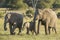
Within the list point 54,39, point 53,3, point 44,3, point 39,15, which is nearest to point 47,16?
point 39,15

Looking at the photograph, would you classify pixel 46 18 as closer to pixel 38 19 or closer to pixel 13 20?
pixel 38 19

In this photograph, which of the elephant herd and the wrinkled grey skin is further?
the wrinkled grey skin

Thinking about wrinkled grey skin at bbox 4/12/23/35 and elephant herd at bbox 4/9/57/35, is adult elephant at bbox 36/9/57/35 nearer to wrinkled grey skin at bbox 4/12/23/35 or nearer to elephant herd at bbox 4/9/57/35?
elephant herd at bbox 4/9/57/35

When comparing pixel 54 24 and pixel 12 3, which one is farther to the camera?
pixel 12 3

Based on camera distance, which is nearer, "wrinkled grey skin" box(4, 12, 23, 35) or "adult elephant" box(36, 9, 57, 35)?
"adult elephant" box(36, 9, 57, 35)

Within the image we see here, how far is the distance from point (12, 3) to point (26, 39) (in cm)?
5186

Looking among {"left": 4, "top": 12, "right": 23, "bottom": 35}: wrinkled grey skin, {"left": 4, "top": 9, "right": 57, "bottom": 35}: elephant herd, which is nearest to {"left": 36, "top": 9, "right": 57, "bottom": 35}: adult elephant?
{"left": 4, "top": 9, "right": 57, "bottom": 35}: elephant herd

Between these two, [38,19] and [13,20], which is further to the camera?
[13,20]

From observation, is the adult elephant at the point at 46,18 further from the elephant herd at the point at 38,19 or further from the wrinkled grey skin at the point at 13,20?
the wrinkled grey skin at the point at 13,20

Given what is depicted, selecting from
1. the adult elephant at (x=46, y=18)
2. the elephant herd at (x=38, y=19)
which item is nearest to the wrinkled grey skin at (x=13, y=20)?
the elephant herd at (x=38, y=19)

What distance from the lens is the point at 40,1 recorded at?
66.2 meters

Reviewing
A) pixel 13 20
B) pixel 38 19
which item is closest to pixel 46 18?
pixel 38 19

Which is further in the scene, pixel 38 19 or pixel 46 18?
pixel 46 18

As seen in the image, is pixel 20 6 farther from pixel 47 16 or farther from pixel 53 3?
pixel 47 16
